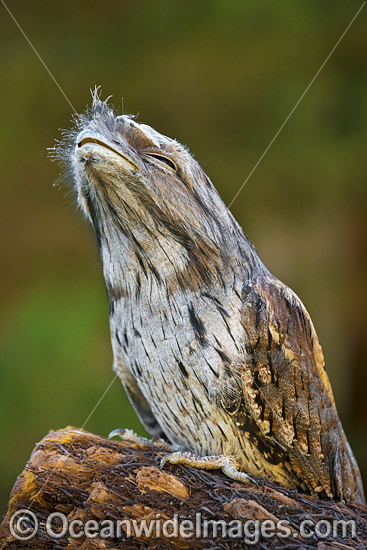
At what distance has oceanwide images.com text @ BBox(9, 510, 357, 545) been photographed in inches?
54.1

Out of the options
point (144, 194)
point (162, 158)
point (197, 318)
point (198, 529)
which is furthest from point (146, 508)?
point (162, 158)

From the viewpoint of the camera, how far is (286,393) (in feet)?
5.44

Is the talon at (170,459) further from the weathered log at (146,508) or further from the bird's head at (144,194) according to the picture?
the bird's head at (144,194)

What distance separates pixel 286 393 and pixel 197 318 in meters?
0.34

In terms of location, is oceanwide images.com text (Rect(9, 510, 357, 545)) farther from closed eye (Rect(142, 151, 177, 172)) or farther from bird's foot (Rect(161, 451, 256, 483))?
closed eye (Rect(142, 151, 177, 172))

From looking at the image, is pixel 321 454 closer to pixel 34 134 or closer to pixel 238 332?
pixel 238 332

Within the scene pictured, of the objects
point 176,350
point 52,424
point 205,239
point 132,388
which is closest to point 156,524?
point 176,350

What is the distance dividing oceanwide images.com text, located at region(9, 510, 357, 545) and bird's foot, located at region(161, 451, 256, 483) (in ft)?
0.54

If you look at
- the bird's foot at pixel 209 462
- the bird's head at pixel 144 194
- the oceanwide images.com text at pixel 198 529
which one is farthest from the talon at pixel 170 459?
the bird's head at pixel 144 194

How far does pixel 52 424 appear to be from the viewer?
143 inches

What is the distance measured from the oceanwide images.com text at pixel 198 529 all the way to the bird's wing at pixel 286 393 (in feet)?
0.74

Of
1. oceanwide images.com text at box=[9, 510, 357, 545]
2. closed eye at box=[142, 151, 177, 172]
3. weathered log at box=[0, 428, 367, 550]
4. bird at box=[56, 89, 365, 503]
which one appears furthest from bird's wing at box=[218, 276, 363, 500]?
closed eye at box=[142, 151, 177, 172]

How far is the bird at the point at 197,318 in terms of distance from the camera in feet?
5.09

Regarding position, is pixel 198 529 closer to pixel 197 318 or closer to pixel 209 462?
pixel 209 462
